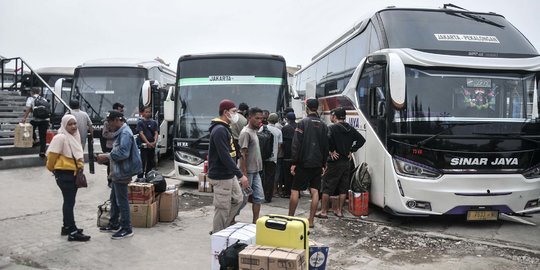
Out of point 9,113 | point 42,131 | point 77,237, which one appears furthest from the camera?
point 9,113

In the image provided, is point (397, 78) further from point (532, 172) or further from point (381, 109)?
point (532, 172)

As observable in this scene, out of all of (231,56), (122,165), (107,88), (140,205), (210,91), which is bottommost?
(140,205)

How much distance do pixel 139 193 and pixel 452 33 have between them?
5.94 m

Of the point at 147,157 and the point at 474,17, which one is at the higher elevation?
the point at 474,17

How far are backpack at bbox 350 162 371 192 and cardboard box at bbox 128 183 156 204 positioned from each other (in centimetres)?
361

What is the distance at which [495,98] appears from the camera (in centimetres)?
786

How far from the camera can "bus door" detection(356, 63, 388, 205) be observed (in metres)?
8.20

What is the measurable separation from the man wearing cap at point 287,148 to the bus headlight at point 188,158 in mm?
1858

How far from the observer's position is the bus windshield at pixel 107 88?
15.0 m

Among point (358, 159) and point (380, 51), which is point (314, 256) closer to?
point (380, 51)

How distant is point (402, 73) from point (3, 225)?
6533 millimetres

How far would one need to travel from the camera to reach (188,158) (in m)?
10.7

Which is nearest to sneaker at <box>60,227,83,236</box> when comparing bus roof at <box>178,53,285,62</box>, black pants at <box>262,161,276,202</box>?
black pants at <box>262,161,276,202</box>

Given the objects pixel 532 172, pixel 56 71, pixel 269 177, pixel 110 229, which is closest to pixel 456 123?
pixel 532 172
